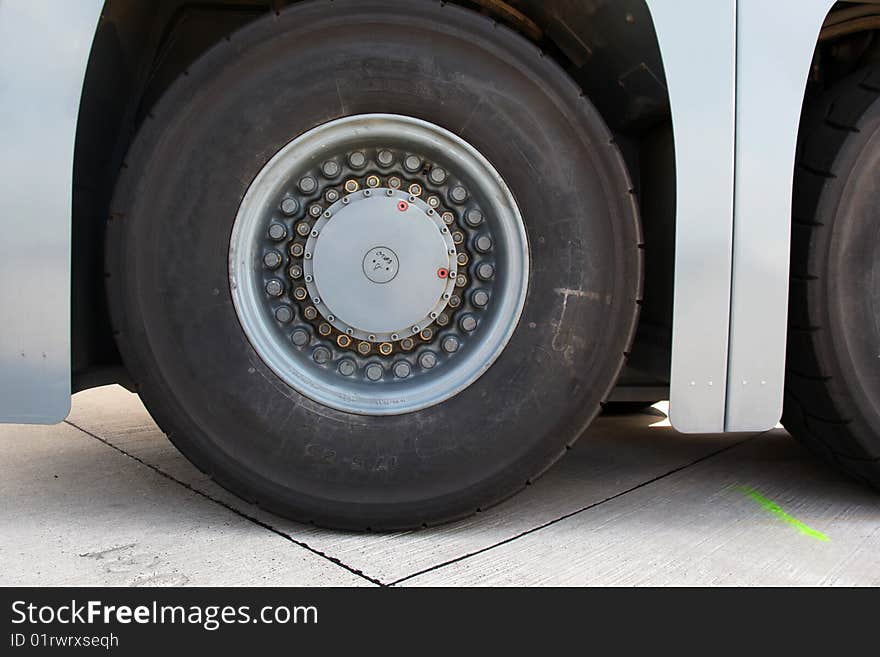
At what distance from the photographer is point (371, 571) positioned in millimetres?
1443

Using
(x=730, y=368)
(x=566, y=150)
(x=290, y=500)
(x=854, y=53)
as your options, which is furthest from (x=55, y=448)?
(x=854, y=53)

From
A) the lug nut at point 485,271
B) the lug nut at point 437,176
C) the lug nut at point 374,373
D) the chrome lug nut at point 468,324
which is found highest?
the lug nut at point 437,176

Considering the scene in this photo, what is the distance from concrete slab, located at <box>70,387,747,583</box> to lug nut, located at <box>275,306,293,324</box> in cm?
53

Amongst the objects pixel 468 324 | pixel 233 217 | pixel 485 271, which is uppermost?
pixel 233 217

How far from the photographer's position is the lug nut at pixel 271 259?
64.4 inches

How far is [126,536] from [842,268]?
1.96 m

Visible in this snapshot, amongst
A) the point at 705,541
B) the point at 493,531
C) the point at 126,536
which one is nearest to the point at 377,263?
the point at 493,531

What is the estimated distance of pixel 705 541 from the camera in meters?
1.66

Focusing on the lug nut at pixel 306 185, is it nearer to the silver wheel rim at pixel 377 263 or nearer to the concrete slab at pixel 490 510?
the silver wheel rim at pixel 377 263

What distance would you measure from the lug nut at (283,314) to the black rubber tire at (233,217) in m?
0.11

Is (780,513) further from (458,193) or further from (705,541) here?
(458,193)

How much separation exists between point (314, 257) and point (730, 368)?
1.07 meters

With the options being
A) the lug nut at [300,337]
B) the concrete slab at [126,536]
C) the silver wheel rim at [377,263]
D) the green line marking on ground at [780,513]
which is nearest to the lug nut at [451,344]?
the silver wheel rim at [377,263]

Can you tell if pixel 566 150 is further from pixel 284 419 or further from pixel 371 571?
pixel 371 571
